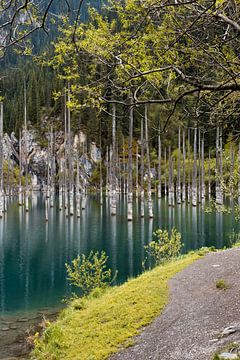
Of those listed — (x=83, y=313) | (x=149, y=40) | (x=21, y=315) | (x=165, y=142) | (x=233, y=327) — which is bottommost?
(x=21, y=315)

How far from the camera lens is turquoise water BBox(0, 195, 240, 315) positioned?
18312 millimetres

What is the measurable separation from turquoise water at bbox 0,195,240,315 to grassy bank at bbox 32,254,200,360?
15.8 ft

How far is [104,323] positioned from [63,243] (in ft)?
65.6

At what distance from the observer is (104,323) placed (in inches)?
407

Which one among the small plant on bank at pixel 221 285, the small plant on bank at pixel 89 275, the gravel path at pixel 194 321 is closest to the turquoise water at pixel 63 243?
the small plant on bank at pixel 89 275

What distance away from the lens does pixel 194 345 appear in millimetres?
7750

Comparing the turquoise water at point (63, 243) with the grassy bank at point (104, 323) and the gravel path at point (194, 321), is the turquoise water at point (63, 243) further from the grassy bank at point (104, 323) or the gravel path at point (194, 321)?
the gravel path at point (194, 321)

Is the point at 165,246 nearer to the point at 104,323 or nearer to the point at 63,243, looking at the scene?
the point at 104,323

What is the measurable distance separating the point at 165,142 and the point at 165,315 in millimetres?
83317

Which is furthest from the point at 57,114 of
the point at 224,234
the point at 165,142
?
the point at 224,234

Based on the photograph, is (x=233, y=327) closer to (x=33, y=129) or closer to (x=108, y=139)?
(x=108, y=139)

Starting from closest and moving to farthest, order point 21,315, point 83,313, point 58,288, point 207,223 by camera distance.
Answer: point 83,313 → point 21,315 → point 58,288 → point 207,223

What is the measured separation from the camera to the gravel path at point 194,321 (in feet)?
25.1

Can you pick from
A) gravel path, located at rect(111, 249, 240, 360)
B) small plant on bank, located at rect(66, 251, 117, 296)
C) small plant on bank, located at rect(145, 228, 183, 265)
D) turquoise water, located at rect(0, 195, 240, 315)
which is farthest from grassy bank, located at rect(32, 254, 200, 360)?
turquoise water, located at rect(0, 195, 240, 315)
